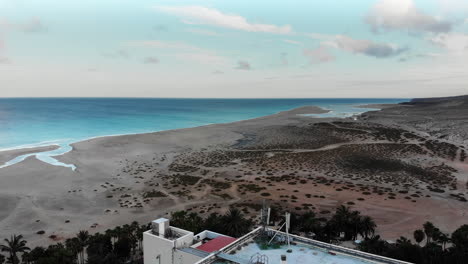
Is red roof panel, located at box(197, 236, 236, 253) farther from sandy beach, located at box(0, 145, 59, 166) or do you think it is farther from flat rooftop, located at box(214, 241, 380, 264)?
sandy beach, located at box(0, 145, 59, 166)

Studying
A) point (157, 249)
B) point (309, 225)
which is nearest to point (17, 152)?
point (157, 249)

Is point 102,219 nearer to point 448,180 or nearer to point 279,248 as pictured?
point 279,248

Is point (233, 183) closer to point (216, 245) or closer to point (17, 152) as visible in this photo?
point (216, 245)

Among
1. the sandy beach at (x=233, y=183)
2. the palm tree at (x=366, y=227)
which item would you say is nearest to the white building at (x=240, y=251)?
the palm tree at (x=366, y=227)

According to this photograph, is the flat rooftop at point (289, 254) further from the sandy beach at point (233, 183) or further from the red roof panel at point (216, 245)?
the sandy beach at point (233, 183)

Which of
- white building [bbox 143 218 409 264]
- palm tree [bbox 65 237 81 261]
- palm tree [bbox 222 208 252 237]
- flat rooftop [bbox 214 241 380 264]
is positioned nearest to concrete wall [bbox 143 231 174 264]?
white building [bbox 143 218 409 264]

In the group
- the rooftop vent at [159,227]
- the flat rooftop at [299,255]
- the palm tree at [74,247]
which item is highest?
the flat rooftop at [299,255]

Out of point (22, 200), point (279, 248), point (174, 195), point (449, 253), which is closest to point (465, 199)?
point (449, 253)

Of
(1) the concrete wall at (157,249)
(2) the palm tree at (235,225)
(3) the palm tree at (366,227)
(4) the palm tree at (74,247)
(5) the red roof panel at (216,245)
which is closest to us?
(5) the red roof panel at (216,245)
